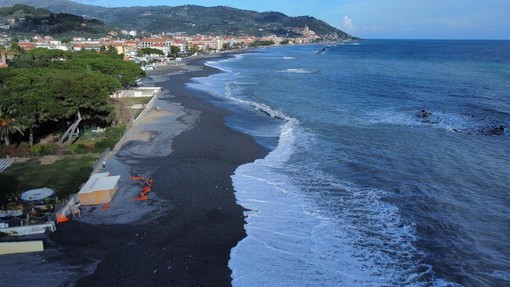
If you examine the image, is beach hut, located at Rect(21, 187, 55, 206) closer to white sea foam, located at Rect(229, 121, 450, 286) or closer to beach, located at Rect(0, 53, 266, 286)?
beach, located at Rect(0, 53, 266, 286)

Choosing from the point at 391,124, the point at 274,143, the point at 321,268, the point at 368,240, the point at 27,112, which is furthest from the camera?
the point at 391,124

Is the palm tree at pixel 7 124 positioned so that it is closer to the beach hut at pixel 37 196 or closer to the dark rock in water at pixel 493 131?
the beach hut at pixel 37 196

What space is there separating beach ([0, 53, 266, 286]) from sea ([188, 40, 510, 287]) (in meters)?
1.22

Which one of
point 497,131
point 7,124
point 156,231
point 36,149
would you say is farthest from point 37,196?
point 497,131

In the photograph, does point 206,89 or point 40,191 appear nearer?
point 40,191

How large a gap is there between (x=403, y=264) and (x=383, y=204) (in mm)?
5680

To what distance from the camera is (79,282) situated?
47.7ft

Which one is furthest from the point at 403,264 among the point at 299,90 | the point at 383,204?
the point at 299,90

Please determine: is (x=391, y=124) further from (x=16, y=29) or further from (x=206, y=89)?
(x=16, y=29)

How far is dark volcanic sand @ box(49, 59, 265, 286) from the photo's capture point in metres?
14.9

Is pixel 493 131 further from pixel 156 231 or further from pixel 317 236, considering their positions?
pixel 156 231

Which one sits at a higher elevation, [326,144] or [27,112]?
[27,112]

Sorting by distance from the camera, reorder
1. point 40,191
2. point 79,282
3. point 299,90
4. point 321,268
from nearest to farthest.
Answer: point 79,282 < point 321,268 < point 40,191 < point 299,90

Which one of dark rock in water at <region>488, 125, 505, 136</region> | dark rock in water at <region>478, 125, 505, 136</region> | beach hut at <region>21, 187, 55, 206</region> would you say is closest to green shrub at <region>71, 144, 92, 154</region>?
beach hut at <region>21, 187, 55, 206</region>
